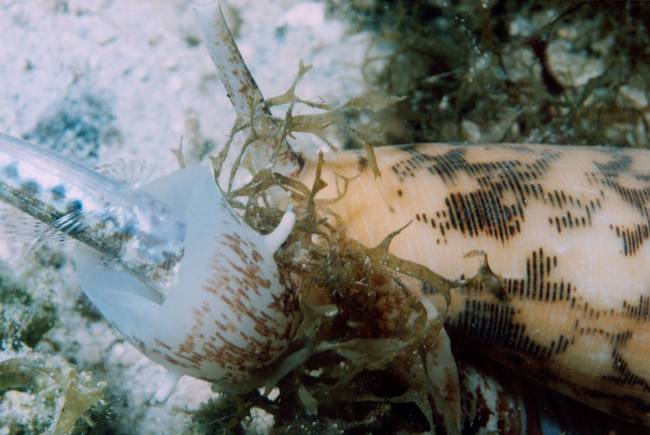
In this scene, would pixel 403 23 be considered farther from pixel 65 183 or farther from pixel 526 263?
pixel 65 183

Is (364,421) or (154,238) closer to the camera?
(154,238)

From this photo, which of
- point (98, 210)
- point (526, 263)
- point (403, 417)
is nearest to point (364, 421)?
point (403, 417)

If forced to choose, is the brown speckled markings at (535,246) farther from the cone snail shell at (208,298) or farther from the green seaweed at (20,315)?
the green seaweed at (20,315)

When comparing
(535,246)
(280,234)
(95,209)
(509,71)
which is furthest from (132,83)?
(535,246)

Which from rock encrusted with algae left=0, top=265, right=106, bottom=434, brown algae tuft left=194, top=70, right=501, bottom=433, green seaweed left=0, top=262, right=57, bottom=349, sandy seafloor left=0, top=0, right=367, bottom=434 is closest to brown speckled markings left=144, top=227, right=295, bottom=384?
brown algae tuft left=194, top=70, right=501, bottom=433

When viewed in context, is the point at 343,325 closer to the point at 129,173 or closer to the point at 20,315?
the point at 129,173

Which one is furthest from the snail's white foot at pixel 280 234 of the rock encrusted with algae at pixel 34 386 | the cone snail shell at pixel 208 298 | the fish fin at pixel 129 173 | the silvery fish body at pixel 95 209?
the rock encrusted with algae at pixel 34 386
